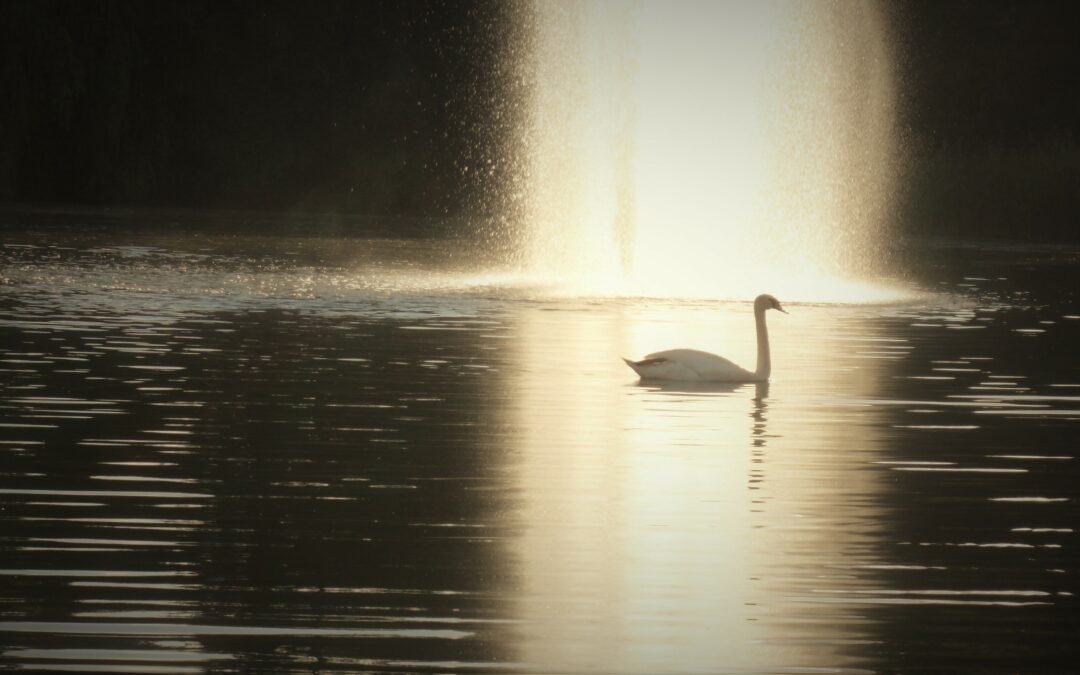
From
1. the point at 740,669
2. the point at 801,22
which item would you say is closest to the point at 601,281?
the point at 801,22

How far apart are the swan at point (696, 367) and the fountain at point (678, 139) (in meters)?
14.7

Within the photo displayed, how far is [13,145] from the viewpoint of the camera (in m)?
52.9

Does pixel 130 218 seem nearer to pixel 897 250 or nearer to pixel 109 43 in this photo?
pixel 109 43

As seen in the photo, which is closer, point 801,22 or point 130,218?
point 801,22

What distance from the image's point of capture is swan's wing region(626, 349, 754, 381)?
16.2 meters

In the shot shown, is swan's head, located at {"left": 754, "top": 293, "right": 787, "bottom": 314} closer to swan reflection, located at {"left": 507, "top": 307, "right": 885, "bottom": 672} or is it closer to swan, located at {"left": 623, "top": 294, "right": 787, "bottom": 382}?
swan reflection, located at {"left": 507, "top": 307, "right": 885, "bottom": 672}

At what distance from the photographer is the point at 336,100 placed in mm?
64938

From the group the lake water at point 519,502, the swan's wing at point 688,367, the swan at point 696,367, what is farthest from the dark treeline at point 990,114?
the swan's wing at point 688,367

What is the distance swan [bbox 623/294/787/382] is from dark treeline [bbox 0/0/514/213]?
35677 millimetres

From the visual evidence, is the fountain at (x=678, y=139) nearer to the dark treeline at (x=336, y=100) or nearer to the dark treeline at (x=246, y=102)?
the dark treeline at (x=336, y=100)

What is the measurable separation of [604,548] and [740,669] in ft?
7.08

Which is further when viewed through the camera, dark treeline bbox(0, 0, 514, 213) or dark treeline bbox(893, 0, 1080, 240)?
dark treeline bbox(0, 0, 514, 213)

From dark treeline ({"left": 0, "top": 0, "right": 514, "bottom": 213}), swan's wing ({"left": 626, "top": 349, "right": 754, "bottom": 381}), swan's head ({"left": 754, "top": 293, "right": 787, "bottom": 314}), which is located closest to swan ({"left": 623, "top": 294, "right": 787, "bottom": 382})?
swan's wing ({"left": 626, "top": 349, "right": 754, "bottom": 381})

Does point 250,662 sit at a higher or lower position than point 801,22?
lower
